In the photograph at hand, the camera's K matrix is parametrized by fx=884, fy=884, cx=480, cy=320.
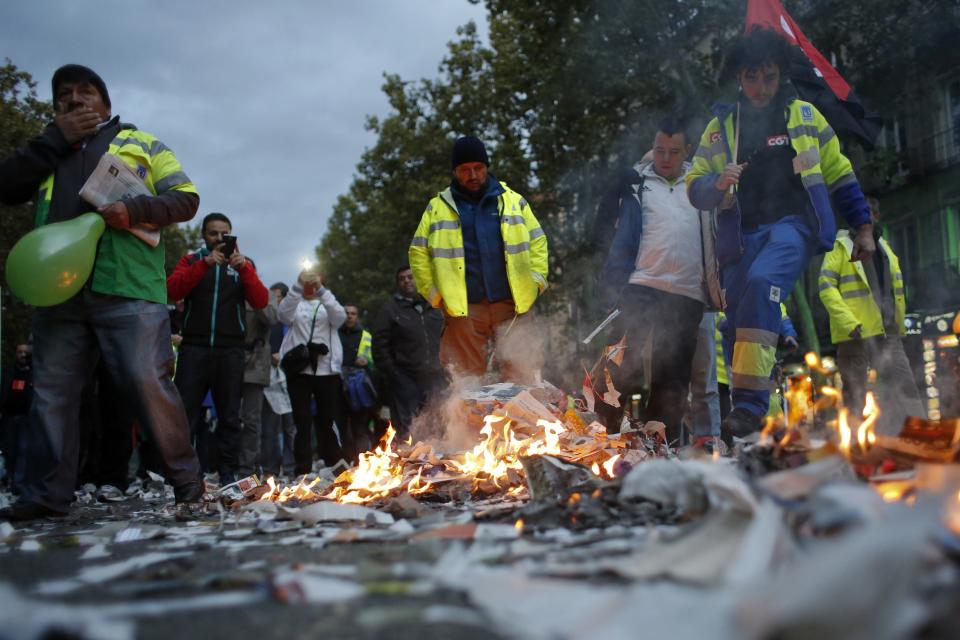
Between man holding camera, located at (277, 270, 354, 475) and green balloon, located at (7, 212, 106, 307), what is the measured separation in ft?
13.6

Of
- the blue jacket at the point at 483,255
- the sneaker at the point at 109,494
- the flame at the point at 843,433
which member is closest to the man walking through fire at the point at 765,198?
the blue jacket at the point at 483,255

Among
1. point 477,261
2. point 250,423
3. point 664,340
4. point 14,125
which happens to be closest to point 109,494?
point 250,423

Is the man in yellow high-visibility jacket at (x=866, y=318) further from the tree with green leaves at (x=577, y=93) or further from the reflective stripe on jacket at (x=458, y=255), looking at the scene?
the tree with green leaves at (x=577, y=93)

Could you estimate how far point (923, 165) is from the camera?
85.8 ft

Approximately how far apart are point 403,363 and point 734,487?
26.8 ft

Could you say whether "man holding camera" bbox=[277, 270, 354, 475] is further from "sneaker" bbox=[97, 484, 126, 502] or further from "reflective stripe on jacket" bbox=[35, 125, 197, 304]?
"reflective stripe on jacket" bbox=[35, 125, 197, 304]

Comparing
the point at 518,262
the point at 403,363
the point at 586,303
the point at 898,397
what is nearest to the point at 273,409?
the point at 403,363

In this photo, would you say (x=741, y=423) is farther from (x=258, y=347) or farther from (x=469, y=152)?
(x=258, y=347)

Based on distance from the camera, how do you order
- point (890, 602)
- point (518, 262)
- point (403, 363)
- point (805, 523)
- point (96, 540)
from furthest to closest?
point (403, 363) < point (518, 262) < point (96, 540) < point (805, 523) < point (890, 602)

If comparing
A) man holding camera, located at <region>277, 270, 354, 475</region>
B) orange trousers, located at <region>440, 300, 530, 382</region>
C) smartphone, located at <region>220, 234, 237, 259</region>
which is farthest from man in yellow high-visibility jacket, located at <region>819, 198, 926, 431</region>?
smartphone, located at <region>220, 234, 237, 259</region>

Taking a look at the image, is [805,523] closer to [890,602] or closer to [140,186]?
[890,602]

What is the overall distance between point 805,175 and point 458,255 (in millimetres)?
2525

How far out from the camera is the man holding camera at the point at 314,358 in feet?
28.8

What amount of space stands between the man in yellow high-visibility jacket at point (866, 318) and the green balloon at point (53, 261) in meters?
5.73
